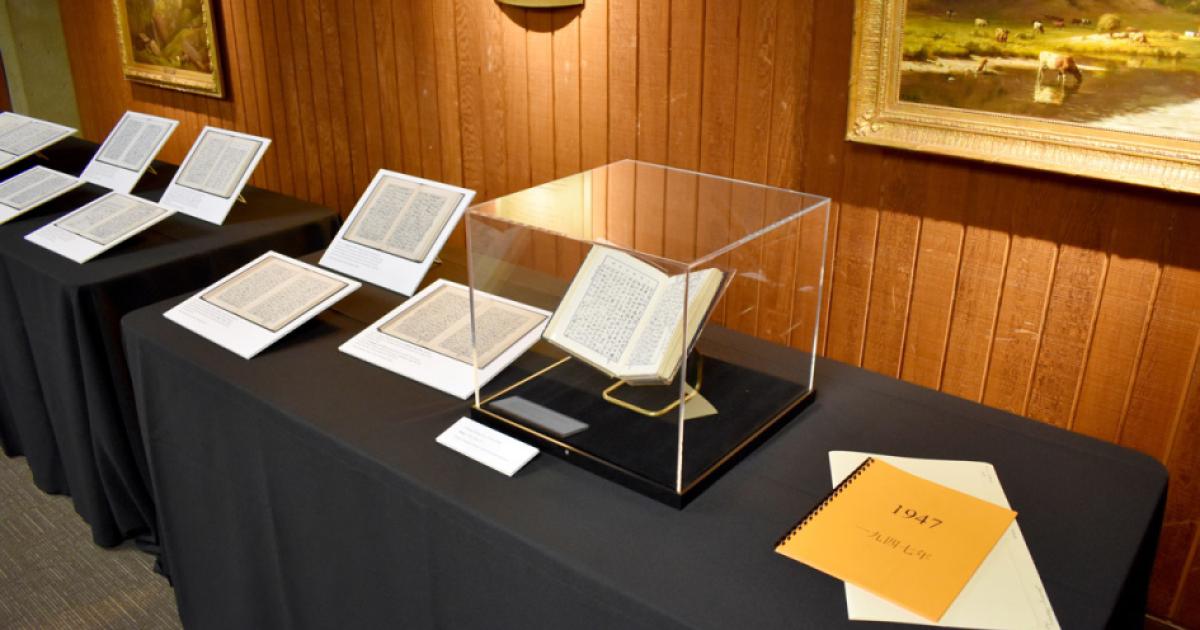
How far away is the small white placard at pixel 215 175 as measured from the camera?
2980mm

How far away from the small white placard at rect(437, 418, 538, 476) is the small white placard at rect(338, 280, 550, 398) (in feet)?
0.34

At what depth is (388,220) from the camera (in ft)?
7.81

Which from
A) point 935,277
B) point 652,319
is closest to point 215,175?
point 652,319

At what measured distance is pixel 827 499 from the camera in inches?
56.0

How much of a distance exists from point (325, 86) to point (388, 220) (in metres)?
1.74

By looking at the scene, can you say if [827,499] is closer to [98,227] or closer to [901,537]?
[901,537]

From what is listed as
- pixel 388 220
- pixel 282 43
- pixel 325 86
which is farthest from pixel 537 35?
pixel 282 43

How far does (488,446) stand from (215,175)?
78.1 inches

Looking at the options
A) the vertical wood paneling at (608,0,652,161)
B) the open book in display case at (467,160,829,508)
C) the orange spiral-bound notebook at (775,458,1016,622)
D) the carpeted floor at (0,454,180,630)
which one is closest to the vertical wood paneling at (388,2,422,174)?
the vertical wood paneling at (608,0,652,161)

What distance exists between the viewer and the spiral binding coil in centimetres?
135

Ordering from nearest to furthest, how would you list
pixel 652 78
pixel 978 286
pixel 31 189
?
pixel 978 286 < pixel 652 78 < pixel 31 189

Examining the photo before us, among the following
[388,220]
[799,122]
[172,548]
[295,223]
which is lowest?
[172,548]

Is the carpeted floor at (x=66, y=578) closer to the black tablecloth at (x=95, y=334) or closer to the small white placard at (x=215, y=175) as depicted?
the black tablecloth at (x=95, y=334)

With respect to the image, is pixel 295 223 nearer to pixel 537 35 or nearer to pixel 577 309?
pixel 537 35
